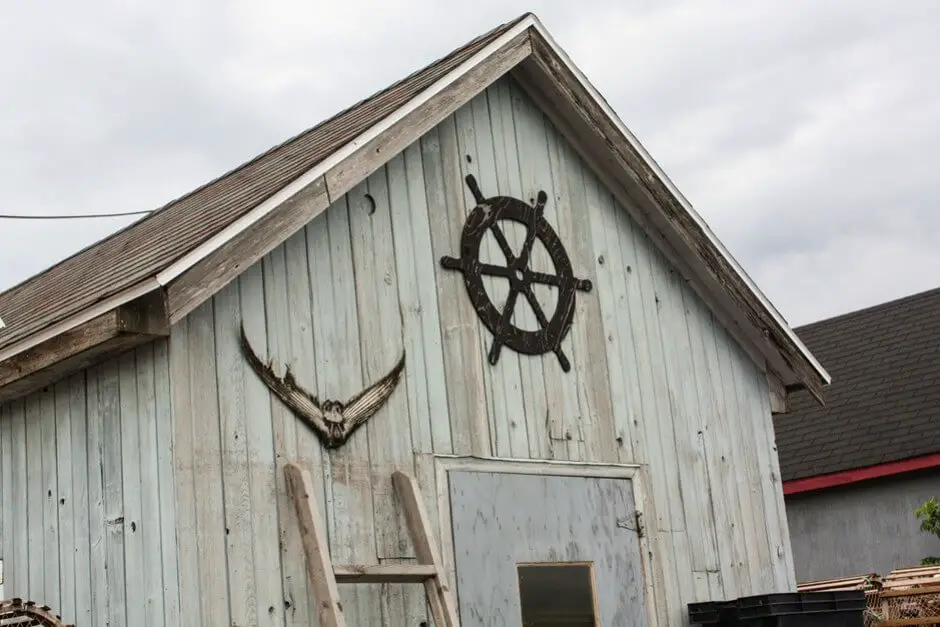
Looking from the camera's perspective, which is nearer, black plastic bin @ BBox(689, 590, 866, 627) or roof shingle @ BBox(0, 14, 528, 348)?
roof shingle @ BBox(0, 14, 528, 348)

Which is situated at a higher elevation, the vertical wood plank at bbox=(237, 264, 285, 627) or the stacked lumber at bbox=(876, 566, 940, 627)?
the vertical wood plank at bbox=(237, 264, 285, 627)

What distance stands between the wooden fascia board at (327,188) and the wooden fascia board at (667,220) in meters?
0.41

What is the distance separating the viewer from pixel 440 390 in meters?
8.07

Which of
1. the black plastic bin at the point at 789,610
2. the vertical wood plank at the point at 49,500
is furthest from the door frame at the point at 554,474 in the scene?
the vertical wood plank at the point at 49,500

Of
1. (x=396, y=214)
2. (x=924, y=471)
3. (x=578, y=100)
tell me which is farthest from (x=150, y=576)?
(x=924, y=471)

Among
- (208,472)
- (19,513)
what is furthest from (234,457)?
(19,513)

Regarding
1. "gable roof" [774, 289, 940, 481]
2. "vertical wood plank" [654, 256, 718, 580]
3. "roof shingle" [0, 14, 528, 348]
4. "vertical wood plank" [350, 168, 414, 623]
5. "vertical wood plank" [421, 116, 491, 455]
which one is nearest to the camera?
"roof shingle" [0, 14, 528, 348]

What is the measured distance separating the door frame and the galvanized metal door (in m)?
0.04

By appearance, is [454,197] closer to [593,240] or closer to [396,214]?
[396,214]

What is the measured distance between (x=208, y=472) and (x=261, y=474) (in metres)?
0.33

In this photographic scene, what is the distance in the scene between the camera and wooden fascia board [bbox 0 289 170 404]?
6469 millimetres

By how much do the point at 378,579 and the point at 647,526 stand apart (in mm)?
2665

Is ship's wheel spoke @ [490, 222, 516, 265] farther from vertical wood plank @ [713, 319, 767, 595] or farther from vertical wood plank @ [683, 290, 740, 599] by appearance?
vertical wood plank @ [713, 319, 767, 595]

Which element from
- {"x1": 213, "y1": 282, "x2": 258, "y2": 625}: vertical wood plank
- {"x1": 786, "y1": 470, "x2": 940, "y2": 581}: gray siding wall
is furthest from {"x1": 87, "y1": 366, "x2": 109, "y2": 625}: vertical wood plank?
{"x1": 786, "y1": 470, "x2": 940, "y2": 581}: gray siding wall
